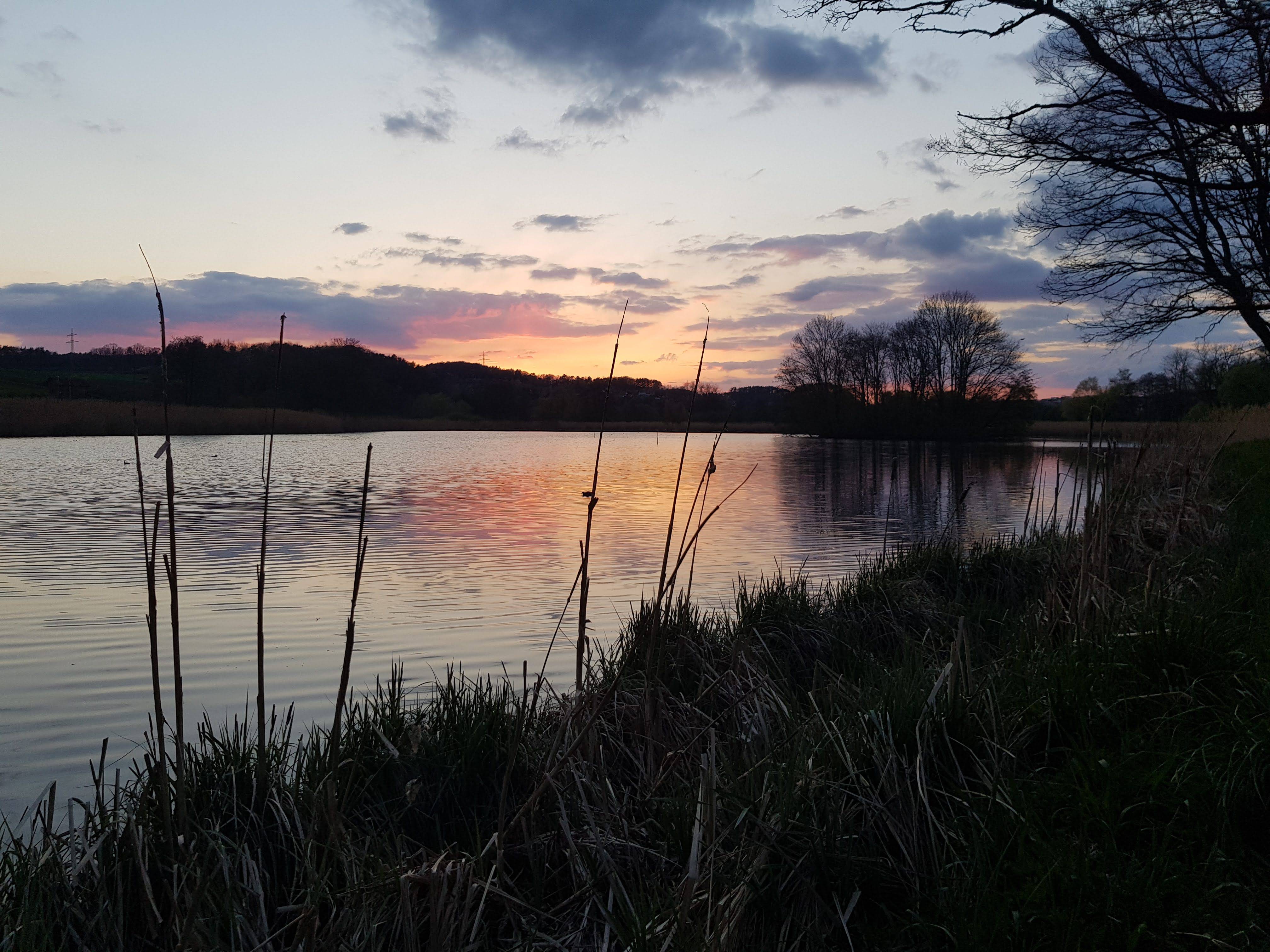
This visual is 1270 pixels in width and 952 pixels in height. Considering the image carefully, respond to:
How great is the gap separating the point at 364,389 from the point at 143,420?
28.5 m

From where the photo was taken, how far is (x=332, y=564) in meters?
11.0

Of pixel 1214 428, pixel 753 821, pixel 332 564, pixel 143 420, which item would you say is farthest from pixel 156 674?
pixel 143 420

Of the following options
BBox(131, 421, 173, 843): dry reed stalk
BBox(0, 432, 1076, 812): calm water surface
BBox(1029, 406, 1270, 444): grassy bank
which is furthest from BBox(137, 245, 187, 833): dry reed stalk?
BBox(1029, 406, 1270, 444): grassy bank

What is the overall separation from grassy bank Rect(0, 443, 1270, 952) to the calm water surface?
1.18 meters

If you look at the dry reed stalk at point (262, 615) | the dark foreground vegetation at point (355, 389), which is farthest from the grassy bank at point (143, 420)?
the dry reed stalk at point (262, 615)

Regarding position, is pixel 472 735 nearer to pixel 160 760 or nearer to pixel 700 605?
pixel 160 760

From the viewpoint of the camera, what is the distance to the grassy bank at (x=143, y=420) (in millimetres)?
40250

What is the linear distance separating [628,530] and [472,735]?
1120 centimetres

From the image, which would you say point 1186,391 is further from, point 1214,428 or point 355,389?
point 355,389

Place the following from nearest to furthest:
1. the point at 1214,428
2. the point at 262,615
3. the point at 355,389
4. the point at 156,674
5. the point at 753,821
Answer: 1. the point at 156,674
2. the point at 753,821
3. the point at 262,615
4. the point at 1214,428
5. the point at 355,389

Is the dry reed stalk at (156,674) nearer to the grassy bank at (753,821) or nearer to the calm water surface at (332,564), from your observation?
the grassy bank at (753,821)

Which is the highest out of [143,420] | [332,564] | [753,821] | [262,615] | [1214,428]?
[1214,428]

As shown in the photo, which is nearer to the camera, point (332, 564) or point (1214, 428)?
point (332, 564)

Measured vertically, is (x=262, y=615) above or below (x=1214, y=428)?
below
